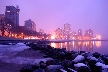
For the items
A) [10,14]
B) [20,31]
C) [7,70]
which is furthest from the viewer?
[10,14]

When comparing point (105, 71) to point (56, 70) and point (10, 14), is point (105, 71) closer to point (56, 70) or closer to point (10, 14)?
point (56, 70)

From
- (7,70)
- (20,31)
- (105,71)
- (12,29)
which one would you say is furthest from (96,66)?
(20,31)

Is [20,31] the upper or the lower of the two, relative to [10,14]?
lower

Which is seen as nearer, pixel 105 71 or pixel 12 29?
pixel 105 71

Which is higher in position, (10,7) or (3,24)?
(10,7)

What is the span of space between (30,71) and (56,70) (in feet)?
4.95

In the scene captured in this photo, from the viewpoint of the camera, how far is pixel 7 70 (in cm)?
1029

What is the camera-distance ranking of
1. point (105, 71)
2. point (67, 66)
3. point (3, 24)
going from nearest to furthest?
point (105, 71) → point (67, 66) → point (3, 24)

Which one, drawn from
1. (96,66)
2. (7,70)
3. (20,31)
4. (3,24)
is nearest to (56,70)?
(96,66)

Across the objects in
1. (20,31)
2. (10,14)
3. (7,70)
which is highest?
(10,14)

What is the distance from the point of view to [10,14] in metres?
190

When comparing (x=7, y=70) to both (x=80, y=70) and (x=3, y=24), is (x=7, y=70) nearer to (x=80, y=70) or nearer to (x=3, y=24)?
(x=80, y=70)

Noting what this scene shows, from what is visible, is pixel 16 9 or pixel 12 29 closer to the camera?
pixel 12 29

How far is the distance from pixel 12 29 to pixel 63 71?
337 feet
